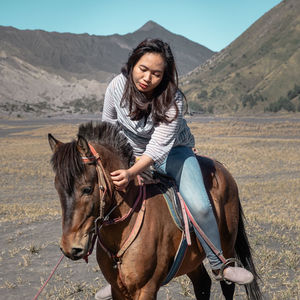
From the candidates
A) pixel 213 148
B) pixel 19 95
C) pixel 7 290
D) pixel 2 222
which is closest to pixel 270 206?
pixel 2 222

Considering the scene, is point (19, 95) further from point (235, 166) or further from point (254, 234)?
point (254, 234)

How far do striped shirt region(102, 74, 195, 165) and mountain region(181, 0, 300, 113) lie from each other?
87.4 m

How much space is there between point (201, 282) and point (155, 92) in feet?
7.28

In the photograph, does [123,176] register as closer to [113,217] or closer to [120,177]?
[120,177]

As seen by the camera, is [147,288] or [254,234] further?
[254,234]

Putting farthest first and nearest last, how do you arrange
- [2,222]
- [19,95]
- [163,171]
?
[19,95], [2,222], [163,171]

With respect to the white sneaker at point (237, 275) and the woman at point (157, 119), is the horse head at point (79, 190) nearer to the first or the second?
the woman at point (157, 119)

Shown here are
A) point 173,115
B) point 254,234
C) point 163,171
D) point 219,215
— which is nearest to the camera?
point 173,115

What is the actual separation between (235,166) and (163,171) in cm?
1657

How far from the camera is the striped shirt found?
3.00 meters

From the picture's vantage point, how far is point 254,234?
25.3 ft

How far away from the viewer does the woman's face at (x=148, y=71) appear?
3.08m

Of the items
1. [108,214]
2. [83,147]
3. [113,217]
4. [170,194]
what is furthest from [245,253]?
[83,147]

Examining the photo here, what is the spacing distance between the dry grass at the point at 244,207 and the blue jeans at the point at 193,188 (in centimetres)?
189
